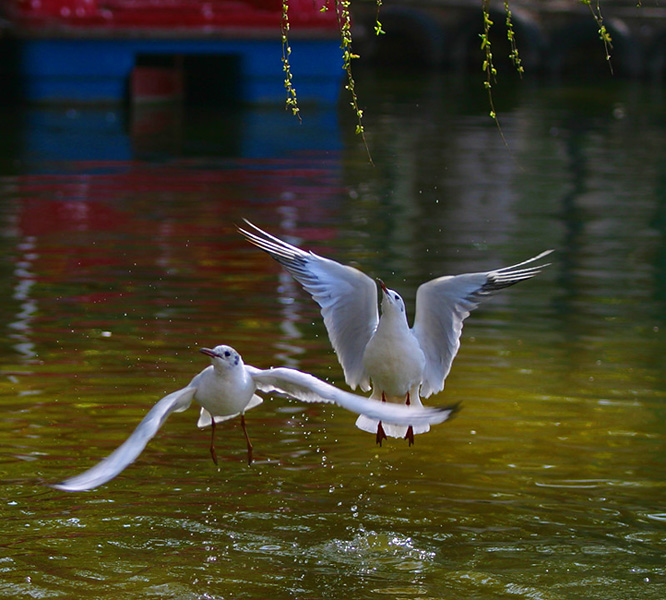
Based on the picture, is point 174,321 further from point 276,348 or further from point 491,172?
point 491,172

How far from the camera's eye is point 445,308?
6250 mm

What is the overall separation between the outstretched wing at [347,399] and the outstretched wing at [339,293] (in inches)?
27.1

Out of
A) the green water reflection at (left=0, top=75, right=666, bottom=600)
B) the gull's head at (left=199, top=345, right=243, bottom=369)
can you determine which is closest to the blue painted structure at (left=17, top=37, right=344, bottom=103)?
the green water reflection at (left=0, top=75, right=666, bottom=600)

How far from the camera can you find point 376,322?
6.37 meters

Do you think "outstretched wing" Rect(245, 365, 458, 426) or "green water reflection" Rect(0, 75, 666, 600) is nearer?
"outstretched wing" Rect(245, 365, 458, 426)

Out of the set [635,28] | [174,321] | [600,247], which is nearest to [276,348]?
[174,321]

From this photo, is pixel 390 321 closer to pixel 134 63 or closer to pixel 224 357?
pixel 224 357

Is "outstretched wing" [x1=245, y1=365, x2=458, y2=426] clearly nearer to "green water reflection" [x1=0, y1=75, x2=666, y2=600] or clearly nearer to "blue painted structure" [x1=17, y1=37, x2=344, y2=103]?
"green water reflection" [x1=0, y1=75, x2=666, y2=600]

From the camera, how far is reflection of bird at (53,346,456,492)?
463 cm

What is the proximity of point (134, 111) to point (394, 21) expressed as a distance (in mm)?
8584

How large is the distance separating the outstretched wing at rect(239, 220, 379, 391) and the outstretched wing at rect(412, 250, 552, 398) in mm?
221

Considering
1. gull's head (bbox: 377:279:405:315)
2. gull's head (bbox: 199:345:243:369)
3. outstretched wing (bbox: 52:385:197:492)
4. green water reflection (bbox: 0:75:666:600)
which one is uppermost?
gull's head (bbox: 377:279:405:315)

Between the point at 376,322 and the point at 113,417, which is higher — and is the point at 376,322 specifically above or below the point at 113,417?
above

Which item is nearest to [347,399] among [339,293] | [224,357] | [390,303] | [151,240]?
[224,357]
